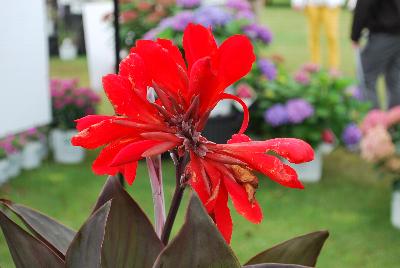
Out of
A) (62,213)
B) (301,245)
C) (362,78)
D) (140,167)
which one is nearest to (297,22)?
(362,78)

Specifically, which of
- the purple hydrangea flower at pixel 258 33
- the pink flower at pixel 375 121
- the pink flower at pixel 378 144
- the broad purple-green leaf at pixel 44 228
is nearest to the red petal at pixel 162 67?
the broad purple-green leaf at pixel 44 228

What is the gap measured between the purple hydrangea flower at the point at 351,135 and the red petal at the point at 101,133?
3958 millimetres

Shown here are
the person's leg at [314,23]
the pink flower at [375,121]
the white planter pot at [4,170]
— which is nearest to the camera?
the pink flower at [375,121]

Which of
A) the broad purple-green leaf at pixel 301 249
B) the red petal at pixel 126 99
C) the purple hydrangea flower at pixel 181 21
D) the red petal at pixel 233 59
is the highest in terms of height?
the red petal at pixel 233 59

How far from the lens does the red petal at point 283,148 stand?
65 centimetres

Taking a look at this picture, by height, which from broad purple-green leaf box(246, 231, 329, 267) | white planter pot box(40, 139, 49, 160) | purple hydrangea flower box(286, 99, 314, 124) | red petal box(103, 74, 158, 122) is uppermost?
red petal box(103, 74, 158, 122)

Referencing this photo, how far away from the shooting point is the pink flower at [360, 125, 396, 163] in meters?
3.61

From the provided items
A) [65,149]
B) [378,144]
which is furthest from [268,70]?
[65,149]

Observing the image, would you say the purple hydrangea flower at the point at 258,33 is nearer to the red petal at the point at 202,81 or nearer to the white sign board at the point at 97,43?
the white sign board at the point at 97,43

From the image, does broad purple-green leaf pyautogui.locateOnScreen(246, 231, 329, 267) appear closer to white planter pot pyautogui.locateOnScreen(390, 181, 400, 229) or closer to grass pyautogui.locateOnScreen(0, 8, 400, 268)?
grass pyautogui.locateOnScreen(0, 8, 400, 268)

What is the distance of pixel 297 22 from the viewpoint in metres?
16.5

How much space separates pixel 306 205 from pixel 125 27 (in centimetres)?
213

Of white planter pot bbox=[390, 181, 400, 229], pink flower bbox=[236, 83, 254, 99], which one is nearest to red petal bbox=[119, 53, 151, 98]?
white planter pot bbox=[390, 181, 400, 229]

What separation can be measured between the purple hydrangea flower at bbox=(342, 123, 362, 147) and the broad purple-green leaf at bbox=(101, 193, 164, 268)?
3.96 meters
